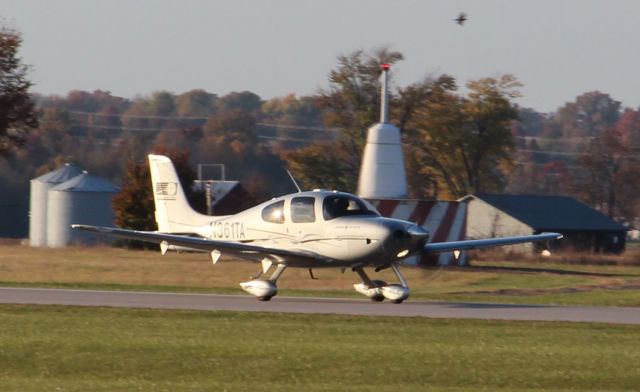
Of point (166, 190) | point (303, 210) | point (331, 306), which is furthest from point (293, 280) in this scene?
point (331, 306)

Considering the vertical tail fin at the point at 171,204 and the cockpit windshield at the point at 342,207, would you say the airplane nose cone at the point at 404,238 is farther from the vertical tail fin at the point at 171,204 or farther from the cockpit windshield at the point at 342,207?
the vertical tail fin at the point at 171,204

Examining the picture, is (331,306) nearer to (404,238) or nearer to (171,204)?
(404,238)

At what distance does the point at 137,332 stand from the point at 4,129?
3487 cm

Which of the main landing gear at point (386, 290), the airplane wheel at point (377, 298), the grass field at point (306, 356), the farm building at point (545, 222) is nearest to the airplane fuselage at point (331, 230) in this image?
the main landing gear at point (386, 290)

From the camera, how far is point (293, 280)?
3139 cm

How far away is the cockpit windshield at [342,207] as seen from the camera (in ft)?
75.3

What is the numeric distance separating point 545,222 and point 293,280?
44.2 m

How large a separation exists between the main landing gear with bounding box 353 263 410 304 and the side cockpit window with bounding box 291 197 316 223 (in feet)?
4.30

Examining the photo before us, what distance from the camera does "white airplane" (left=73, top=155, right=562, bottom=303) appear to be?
2233 centimetres

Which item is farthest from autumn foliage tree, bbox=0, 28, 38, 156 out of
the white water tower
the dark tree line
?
the white water tower

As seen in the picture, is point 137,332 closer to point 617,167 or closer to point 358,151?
point 358,151

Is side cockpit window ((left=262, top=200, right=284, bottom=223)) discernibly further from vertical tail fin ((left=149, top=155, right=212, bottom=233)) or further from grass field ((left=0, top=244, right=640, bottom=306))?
grass field ((left=0, top=244, right=640, bottom=306))

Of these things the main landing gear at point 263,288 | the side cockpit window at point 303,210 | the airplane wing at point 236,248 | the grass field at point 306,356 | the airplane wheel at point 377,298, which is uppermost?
the side cockpit window at point 303,210

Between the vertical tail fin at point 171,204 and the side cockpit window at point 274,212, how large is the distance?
2273mm
